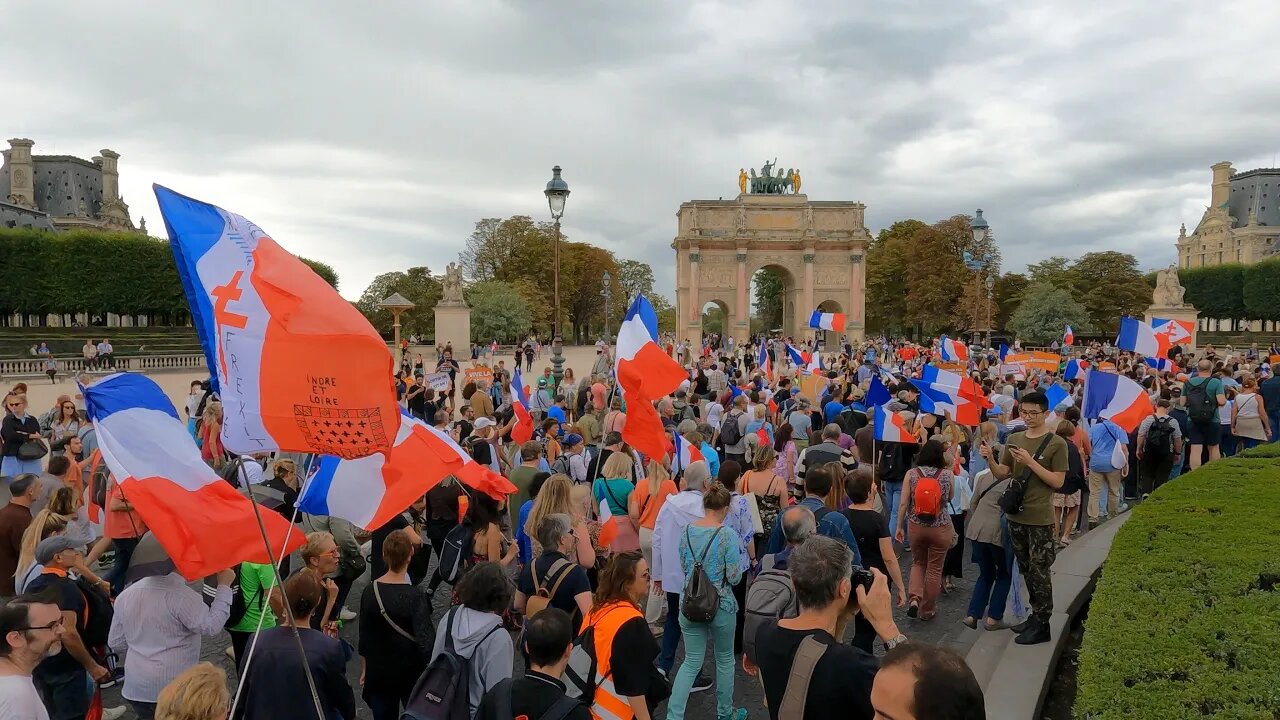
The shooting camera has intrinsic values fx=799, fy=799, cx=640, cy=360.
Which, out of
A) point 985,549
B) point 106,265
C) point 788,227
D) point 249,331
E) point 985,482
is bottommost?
point 985,549

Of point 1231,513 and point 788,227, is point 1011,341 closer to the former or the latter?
point 788,227

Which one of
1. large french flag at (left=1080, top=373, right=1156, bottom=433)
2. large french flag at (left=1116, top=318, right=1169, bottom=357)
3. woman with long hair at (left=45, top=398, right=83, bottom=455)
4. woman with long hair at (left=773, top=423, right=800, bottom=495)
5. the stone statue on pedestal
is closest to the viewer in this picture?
woman with long hair at (left=773, top=423, right=800, bottom=495)

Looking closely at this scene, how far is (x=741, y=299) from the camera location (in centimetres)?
7594

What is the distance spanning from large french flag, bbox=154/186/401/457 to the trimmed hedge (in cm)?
394

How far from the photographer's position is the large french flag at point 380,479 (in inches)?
209

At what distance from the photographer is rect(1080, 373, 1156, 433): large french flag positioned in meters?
10.0

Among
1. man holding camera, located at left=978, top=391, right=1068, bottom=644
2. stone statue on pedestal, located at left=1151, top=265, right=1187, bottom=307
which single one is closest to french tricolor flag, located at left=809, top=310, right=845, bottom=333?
man holding camera, located at left=978, top=391, right=1068, bottom=644

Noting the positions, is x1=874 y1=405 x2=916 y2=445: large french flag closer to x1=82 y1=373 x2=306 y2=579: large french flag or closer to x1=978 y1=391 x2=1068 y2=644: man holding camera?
x1=978 y1=391 x2=1068 y2=644: man holding camera

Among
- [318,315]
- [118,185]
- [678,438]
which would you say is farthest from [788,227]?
[118,185]

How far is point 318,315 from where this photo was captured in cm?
404

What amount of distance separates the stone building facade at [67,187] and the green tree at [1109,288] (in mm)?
105070

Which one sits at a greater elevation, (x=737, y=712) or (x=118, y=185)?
(x=118, y=185)

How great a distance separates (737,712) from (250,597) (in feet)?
11.0

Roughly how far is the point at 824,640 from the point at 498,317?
210 feet
